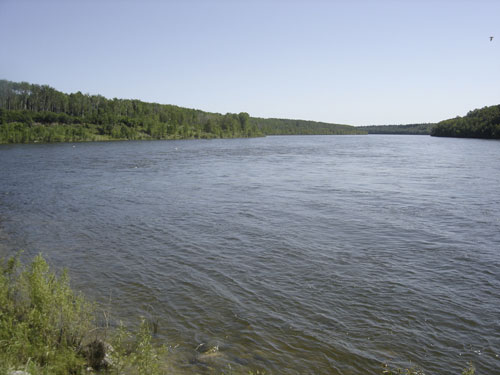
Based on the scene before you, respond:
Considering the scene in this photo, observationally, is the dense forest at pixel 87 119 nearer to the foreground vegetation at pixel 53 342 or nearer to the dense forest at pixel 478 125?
the dense forest at pixel 478 125

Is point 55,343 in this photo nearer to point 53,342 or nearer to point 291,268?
point 53,342

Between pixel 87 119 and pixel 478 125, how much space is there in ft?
484

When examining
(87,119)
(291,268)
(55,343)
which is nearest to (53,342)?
(55,343)

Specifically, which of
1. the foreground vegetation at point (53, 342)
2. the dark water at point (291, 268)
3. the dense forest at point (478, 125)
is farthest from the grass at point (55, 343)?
the dense forest at point (478, 125)

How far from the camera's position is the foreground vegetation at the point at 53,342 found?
550 centimetres

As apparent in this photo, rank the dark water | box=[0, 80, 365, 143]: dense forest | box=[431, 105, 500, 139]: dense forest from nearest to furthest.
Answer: the dark water, box=[0, 80, 365, 143]: dense forest, box=[431, 105, 500, 139]: dense forest

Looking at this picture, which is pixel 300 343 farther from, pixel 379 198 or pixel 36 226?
pixel 379 198

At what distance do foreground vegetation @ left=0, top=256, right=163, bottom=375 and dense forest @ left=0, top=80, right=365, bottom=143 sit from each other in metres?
98.6

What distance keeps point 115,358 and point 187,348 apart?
5.68 feet

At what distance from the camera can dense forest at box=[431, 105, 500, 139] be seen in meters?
120

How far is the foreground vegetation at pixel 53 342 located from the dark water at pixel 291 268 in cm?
130

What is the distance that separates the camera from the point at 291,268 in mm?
11773

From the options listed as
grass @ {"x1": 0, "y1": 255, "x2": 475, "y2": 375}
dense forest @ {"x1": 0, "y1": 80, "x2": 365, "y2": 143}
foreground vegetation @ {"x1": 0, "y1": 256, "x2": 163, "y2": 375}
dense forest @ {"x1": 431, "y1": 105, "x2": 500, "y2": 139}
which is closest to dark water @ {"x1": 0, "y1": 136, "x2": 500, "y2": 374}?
grass @ {"x1": 0, "y1": 255, "x2": 475, "y2": 375}

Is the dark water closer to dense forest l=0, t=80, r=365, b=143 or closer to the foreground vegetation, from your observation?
the foreground vegetation
